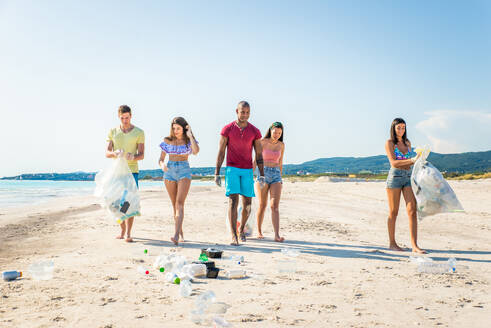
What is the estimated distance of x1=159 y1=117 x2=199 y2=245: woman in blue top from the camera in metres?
5.93

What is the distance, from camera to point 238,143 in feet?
19.9

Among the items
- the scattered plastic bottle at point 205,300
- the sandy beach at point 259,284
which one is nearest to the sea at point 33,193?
the sandy beach at point 259,284

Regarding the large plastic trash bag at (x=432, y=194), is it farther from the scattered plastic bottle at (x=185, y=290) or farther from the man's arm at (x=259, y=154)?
the scattered plastic bottle at (x=185, y=290)

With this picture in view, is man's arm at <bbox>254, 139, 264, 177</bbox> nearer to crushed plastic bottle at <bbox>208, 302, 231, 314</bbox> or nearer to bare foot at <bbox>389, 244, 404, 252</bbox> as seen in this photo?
bare foot at <bbox>389, 244, 404, 252</bbox>

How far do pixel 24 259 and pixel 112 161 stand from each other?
1.96 meters

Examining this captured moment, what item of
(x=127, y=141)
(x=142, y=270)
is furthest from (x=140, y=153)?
(x=142, y=270)

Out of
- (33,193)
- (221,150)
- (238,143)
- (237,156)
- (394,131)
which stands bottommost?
(33,193)

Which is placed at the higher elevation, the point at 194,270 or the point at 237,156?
the point at 237,156

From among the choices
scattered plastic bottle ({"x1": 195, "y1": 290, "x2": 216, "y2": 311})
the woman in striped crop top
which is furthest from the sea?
scattered plastic bottle ({"x1": 195, "y1": 290, "x2": 216, "y2": 311})

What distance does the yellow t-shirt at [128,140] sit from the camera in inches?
239

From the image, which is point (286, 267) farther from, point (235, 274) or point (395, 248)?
point (395, 248)

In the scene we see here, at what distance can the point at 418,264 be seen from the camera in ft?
15.0

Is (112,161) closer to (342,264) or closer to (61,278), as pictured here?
(61,278)

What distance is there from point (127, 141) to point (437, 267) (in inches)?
196
